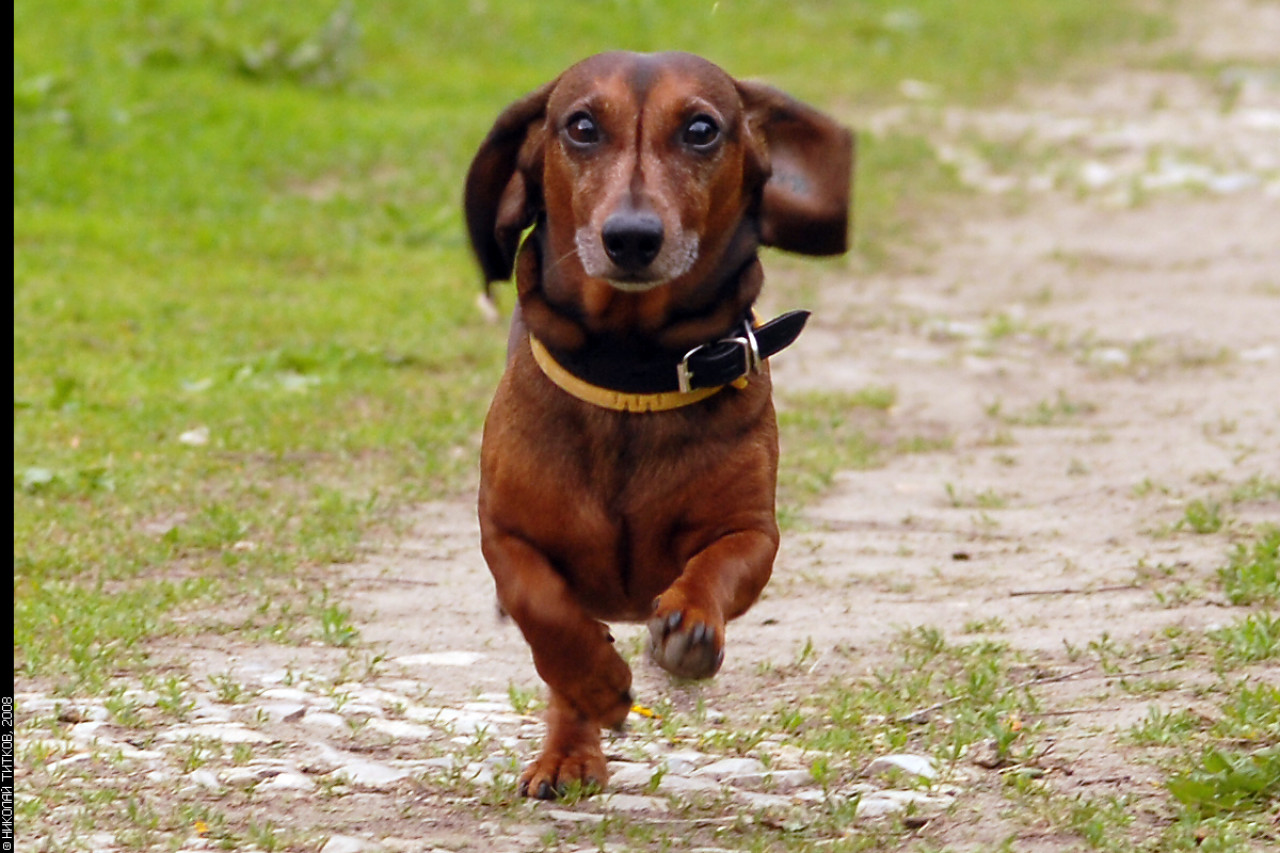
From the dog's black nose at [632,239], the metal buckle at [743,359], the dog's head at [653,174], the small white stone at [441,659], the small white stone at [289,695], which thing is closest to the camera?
the dog's black nose at [632,239]

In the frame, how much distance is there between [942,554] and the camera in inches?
236

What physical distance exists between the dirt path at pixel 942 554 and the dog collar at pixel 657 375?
81 cm

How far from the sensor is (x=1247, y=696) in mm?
4180

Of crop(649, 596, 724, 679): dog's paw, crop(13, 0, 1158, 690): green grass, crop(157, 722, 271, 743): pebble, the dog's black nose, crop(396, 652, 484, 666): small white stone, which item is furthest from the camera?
crop(13, 0, 1158, 690): green grass

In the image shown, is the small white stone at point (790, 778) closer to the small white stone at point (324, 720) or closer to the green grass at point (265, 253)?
the small white stone at point (324, 720)

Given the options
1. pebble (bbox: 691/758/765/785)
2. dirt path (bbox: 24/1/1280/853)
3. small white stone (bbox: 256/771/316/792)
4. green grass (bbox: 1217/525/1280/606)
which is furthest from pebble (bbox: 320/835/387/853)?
green grass (bbox: 1217/525/1280/606)

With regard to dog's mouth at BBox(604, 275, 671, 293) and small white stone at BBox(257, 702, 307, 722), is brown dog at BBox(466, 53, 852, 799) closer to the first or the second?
dog's mouth at BBox(604, 275, 671, 293)

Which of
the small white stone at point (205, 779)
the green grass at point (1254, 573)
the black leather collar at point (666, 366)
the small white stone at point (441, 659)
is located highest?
the black leather collar at point (666, 366)

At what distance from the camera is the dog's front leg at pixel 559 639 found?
3803 mm

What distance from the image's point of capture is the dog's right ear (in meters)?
4.24

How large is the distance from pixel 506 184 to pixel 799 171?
64 centimetres

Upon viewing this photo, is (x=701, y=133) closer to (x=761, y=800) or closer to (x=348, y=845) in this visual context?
(x=761, y=800)

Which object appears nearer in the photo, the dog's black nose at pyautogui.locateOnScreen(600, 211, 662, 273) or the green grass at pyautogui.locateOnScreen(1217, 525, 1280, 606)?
the dog's black nose at pyautogui.locateOnScreen(600, 211, 662, 273)

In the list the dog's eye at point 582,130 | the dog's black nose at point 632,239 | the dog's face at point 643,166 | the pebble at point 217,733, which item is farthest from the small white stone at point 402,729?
the dog's eye at point 582,130
